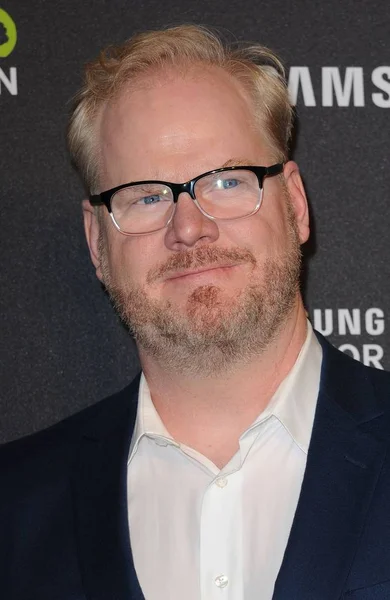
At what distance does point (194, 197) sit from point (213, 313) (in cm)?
21

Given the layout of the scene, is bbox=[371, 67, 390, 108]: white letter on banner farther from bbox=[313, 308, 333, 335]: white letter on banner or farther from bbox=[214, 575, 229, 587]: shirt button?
bbox=[214, 575, 229, 587]: shirt button

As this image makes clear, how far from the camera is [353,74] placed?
84.1 inches

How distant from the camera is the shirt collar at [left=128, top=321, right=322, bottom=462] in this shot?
1.73 meters

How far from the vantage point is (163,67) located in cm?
186

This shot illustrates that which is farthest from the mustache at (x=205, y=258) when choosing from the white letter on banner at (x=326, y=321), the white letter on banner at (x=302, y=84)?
the white letter on banner at (x=302, y=84)

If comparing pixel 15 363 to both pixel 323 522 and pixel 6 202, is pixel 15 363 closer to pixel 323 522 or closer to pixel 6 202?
pixel 6 202

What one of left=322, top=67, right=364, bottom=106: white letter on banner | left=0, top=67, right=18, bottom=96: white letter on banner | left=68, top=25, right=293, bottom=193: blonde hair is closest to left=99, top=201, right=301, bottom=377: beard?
left=68, top=25, right=293, bottom=193: blonde hair

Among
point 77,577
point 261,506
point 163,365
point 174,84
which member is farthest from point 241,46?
point 77,577

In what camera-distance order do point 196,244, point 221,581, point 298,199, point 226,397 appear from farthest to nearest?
point 298,199, point 226,397, point 196,244, point 221,581

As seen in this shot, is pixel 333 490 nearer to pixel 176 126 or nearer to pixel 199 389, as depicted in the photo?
pixel 199 389

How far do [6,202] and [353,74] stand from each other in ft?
2.69

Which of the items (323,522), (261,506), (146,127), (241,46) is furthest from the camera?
(241,46)

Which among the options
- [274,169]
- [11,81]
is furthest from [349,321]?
[11,81]

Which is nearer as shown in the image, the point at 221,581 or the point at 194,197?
the point at 221,581
